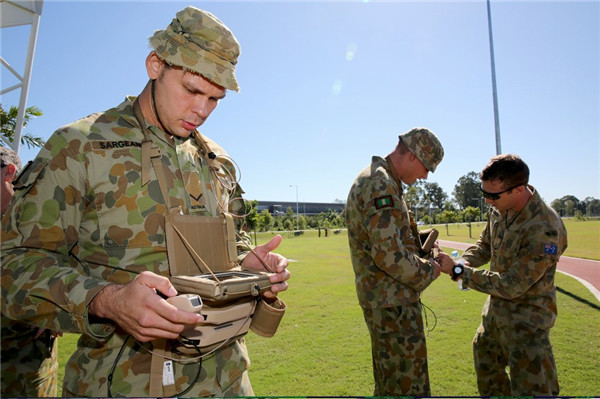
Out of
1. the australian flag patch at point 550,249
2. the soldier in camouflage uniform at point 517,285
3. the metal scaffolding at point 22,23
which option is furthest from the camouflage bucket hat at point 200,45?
the metal scaffolding at point 22,23

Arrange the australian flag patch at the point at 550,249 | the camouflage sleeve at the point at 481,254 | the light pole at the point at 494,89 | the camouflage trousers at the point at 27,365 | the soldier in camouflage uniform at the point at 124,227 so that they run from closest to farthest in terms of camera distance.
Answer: the soldier in camouflage uniform at the point at 124,227
the camouflage trousers at the point at 27,365
the australian flag patch at the point at 550,249
the camouflage sleeve at the point at 481,254
the light pole at the point at 494,89

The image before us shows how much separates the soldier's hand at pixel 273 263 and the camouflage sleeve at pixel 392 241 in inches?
56.3

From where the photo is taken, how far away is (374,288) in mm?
3156

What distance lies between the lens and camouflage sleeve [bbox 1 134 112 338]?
122cm

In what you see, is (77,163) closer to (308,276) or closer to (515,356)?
(515,356)

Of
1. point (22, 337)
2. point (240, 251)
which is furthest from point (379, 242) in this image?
point (22, 337)

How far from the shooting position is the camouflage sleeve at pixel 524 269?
2916 mm

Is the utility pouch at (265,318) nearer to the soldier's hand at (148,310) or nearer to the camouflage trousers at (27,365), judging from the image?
the soldier's hand at (148,310)

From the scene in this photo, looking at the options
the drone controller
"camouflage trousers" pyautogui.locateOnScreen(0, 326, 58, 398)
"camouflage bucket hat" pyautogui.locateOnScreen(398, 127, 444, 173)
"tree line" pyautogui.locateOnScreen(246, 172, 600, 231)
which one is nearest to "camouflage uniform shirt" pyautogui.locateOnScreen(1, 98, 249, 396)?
the drone controller

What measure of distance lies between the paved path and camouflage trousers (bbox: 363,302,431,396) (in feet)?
26.5

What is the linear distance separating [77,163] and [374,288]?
8.13ft

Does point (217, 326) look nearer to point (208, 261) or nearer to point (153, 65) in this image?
point (208, 261)

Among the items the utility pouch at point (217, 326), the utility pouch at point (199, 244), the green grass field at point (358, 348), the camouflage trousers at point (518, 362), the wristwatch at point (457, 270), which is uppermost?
the utility pouch at point (199, 244)

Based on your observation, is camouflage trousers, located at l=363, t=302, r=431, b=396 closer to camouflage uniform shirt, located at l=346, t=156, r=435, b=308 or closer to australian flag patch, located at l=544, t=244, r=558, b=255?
camouflage uniform shirt, located at l=346, t=156, r=435, b=308
